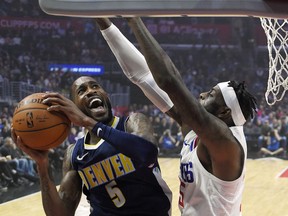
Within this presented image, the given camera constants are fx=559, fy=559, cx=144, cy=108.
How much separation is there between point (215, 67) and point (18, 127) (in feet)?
46.7

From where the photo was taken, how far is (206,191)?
2.53 m

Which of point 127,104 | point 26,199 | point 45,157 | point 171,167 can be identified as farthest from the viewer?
point 127,104

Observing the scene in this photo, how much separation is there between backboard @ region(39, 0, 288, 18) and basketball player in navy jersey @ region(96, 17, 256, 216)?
45cm

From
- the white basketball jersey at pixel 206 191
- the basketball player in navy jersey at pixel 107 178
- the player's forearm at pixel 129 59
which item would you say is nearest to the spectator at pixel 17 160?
the basketball player in navy jersey at pixel 107 178

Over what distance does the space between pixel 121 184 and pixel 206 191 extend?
1.50ft

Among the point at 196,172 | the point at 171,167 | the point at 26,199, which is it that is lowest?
the point at 171,167

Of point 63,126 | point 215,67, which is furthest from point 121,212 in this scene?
point 215,67

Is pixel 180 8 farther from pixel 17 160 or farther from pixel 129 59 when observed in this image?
pixel 17 160

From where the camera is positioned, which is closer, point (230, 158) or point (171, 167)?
point (230, 158)

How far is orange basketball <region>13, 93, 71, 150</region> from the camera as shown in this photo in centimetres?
235

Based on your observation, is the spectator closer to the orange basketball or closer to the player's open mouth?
the player's open mouth

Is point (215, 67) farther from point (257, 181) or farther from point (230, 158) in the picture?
point (230, 158)

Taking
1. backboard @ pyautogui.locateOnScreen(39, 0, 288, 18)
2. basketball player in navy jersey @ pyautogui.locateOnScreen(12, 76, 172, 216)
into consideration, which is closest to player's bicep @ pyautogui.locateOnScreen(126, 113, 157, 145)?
basketball player in navy jersey @ pyautogui.locateOnScreen(12, 76, 172, 216)

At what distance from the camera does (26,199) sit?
336 inches
